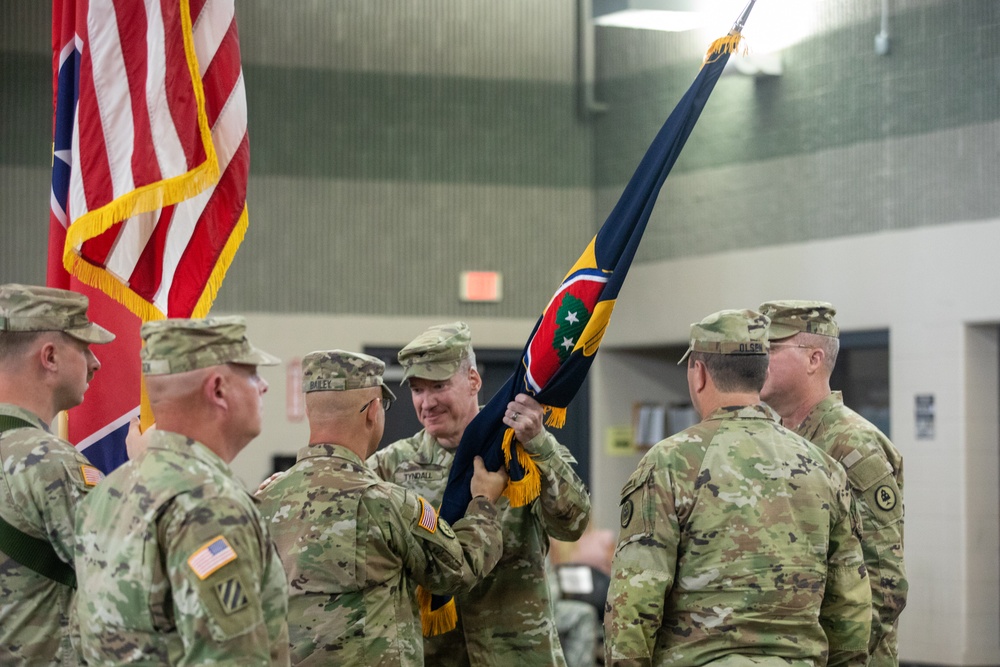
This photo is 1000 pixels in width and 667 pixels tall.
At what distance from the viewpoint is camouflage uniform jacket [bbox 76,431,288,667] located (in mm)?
2000

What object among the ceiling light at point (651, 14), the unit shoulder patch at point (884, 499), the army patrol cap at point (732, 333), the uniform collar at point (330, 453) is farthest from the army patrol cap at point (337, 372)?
the ceiling light at point (651, 14)

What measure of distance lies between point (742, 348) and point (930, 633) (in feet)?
14.3

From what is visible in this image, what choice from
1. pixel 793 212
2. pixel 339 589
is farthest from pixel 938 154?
pixel 339 589

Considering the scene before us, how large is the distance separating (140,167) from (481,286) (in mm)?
5222

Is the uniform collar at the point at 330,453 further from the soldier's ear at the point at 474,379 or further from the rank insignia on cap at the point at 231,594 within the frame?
the rank insignia on cap at the point at 231,594

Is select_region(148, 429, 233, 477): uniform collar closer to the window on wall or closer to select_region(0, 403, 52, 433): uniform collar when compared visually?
select_region(0, 403, 52, 433): uniform collar

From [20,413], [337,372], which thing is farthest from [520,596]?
[20,413]

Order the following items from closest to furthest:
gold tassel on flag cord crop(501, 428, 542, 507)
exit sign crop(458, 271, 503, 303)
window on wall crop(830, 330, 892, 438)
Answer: gold tassel on flag cord crop(501, 428, 542, 507) → window on wall crop(830, 330, 892, 438) → exit sign crop(458, 271, 503, 303)

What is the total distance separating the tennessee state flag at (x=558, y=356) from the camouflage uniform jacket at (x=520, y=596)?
0.11m

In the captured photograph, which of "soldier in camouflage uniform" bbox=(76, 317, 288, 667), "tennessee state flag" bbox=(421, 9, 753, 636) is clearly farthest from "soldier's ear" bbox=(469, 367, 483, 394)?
"soldier in camouflage uniform" bbox=(76, 317, 288, 667)

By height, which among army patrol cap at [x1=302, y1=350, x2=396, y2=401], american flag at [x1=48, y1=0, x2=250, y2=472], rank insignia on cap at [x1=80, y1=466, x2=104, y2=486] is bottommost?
rank insignia on cap at [x1=80, y1=466, x2=104, y2=486]

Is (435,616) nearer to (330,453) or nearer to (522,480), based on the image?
(522,480)

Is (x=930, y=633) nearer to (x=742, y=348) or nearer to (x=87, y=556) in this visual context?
(x=742, y=348)

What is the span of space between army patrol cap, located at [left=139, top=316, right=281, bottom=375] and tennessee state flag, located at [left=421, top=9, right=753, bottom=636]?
4.02ft
